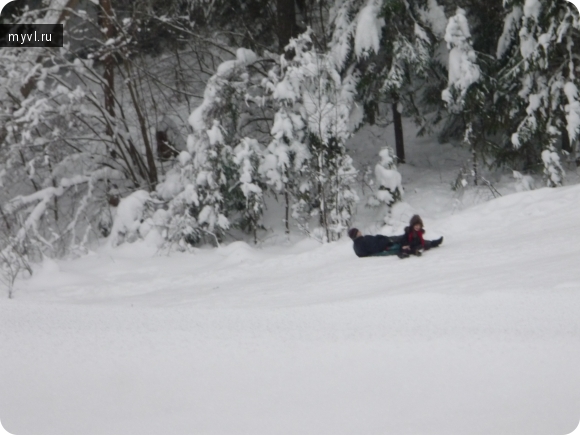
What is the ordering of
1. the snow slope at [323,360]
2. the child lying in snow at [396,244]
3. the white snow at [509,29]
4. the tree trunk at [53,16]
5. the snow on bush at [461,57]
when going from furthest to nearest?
the snow on bush at [461,57] → the white snow at [509,29] → the tree trunk at [53,16] → the child lying in snow at [396,244] → the snow slope at [323,360]

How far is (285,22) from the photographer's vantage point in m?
12.9

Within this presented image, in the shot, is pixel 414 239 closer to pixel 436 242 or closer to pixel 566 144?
pixel 436 242

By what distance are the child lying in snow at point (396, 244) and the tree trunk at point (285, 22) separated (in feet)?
18.0

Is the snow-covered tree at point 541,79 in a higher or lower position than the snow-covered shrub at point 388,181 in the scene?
higher

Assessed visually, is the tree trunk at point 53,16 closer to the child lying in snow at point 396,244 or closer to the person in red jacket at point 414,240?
the child lying in snow at point 396,244

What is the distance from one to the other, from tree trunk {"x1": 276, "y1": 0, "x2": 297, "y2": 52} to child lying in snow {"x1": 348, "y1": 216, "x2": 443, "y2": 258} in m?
5.49

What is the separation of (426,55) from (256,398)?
892 cm

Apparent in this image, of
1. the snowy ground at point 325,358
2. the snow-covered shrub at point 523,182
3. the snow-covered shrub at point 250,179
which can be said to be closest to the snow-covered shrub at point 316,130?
the snow-covered shrub at point 250,179

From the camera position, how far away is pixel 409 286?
6.66 m

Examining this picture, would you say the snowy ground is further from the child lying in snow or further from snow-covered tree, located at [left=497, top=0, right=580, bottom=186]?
snow-covered tree, located at [left=497, top=0, right=580, bottom=186]

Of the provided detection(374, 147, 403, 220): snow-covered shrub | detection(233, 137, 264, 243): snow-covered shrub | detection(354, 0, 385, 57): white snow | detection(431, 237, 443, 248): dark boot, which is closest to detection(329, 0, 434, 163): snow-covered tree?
detection(354, 0, 385, 57): white snow

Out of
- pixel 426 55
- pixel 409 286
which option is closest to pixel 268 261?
pixel 409 286

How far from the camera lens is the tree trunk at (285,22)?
12820mm

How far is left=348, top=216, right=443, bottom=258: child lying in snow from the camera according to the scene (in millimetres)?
8273
